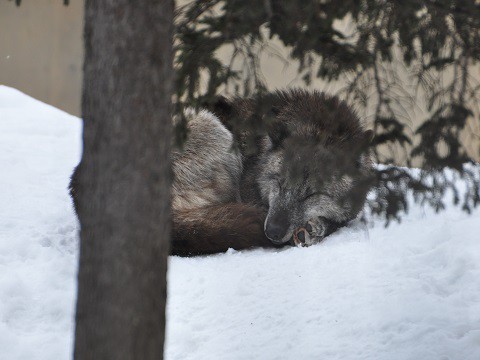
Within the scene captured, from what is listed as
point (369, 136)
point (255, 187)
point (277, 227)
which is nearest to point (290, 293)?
point (369, 136)

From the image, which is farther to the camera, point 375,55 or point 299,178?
point 299,178

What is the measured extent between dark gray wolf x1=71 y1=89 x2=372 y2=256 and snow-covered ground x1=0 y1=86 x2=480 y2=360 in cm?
16

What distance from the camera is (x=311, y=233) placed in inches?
206

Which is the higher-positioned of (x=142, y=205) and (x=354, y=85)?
(x=354, y=85)

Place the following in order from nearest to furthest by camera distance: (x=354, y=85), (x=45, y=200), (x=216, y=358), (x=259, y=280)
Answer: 1. (x=354, y=85)
2. (x=216, y=358)
3. (x=259, y=280)
4. (x=45, y=200)

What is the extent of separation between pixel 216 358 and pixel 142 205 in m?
1.39

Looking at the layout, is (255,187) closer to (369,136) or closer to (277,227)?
(277,227)

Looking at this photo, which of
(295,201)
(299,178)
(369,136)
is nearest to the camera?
(369,136)

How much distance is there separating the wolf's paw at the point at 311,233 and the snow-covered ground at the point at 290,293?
0.42 feet

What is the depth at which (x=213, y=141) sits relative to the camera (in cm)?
558

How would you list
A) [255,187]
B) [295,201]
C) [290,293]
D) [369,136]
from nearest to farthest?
[369,136] → [290,293] → [295,201] → [255,187]

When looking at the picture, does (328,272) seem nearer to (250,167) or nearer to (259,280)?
(259,280)

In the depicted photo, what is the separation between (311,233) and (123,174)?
3234 millimetres

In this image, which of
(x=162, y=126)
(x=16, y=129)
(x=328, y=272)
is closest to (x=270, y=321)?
(x=328, y=272)
